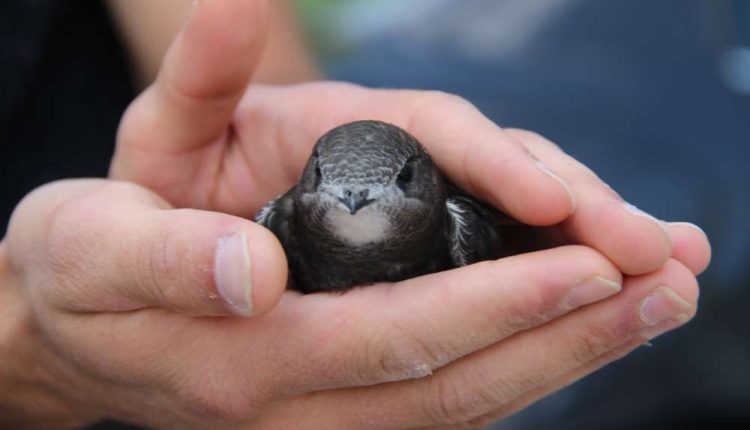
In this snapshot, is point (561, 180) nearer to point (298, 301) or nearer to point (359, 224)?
point (359, 224)

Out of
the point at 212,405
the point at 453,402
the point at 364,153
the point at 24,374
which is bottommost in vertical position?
the point at 24,374

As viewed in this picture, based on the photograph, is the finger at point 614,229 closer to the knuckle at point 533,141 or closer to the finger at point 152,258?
the knuckle at point 533,141

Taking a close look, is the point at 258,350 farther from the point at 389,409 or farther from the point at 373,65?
the point at 373,65

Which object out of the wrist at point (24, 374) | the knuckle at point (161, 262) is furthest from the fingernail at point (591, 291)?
the wrist at point (24, 374)

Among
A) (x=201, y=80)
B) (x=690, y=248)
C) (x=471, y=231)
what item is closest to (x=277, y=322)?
(x=471, y=231)

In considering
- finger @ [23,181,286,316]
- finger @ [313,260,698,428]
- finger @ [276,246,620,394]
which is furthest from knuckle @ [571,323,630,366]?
finger @ [23,181,286,316]
